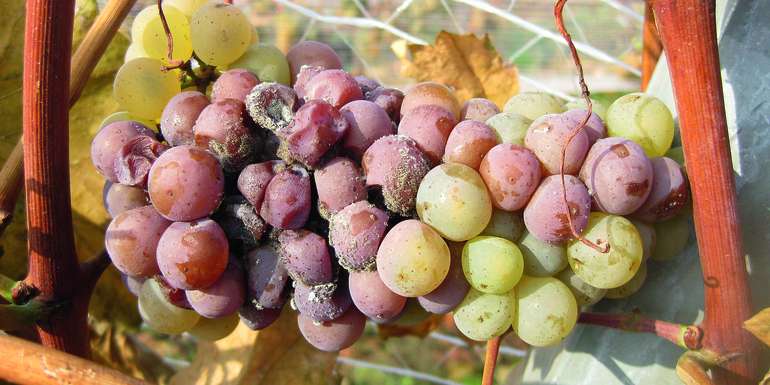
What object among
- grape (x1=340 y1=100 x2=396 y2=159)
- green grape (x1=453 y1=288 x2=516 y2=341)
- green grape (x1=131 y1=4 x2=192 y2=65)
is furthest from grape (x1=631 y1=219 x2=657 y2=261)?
green grape (x1=131 y1=4 x2=192 y2=65)

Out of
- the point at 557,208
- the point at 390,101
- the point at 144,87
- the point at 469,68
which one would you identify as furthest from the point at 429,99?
the point at 469,68

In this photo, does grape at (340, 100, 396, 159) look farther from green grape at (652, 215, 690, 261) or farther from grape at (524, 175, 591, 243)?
green grape at (652, 215, 690, 261)

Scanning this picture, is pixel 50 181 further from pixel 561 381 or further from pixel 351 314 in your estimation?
pixel 561 381

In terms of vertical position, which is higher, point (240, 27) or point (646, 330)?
point (240, 27)

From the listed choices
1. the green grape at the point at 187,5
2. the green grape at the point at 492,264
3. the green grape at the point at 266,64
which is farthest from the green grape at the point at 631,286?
the green grape at the point at 187,5

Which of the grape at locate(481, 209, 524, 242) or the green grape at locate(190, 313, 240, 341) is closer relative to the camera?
the grape at locate(481, 209, 524, 242)

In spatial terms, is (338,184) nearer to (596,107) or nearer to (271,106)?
(271,106)

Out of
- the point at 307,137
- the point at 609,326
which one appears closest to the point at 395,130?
the point at 307,137
